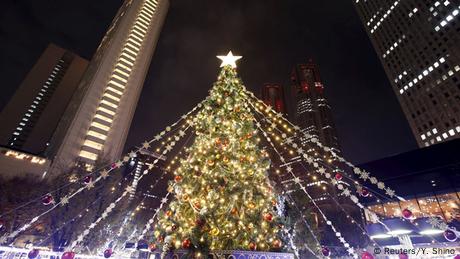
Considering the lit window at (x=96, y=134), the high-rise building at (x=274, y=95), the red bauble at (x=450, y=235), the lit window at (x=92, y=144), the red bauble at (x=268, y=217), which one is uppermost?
the high-rise building at (x=274, y=95)

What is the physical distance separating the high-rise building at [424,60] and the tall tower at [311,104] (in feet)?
168

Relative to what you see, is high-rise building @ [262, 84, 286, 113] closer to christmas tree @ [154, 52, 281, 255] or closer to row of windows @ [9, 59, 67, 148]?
row of windows @ [9, 59, 67, 148]

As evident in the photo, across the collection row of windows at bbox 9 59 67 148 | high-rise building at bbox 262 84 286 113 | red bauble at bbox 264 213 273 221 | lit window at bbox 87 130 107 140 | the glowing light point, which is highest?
high-rise building at bbox 262 84 286 113

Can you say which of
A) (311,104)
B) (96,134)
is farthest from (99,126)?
(311,104)

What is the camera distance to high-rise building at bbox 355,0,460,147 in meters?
39.2

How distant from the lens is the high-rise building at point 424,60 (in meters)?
39.2

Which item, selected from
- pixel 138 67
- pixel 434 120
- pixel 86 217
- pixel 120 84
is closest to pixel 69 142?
pixel 120 84

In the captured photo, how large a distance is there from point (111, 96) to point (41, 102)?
46.7m

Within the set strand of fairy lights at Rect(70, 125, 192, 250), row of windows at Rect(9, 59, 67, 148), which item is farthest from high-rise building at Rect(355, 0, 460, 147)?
row of windows at Rect(9, 59, 67, 148)

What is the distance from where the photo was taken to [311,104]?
364 feet

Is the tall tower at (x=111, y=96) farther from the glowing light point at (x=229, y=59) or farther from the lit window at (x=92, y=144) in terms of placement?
the glowing light point at (x=229, y=59)

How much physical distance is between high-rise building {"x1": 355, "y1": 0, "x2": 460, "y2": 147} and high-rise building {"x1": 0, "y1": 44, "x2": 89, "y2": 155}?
3845 inches

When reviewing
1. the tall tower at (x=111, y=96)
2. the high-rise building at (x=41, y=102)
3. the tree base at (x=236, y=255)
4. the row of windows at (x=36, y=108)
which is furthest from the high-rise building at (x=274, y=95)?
the tree base at (x=236, y=255)

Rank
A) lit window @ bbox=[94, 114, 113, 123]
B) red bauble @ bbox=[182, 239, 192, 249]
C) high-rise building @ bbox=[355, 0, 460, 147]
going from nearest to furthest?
red bauble @ bbox=[182, 239, 192, 249] < high-rise building @ bbox=[355, 0, 460, 147] < lit window @ bbox=[94, 114, 113, 123]
